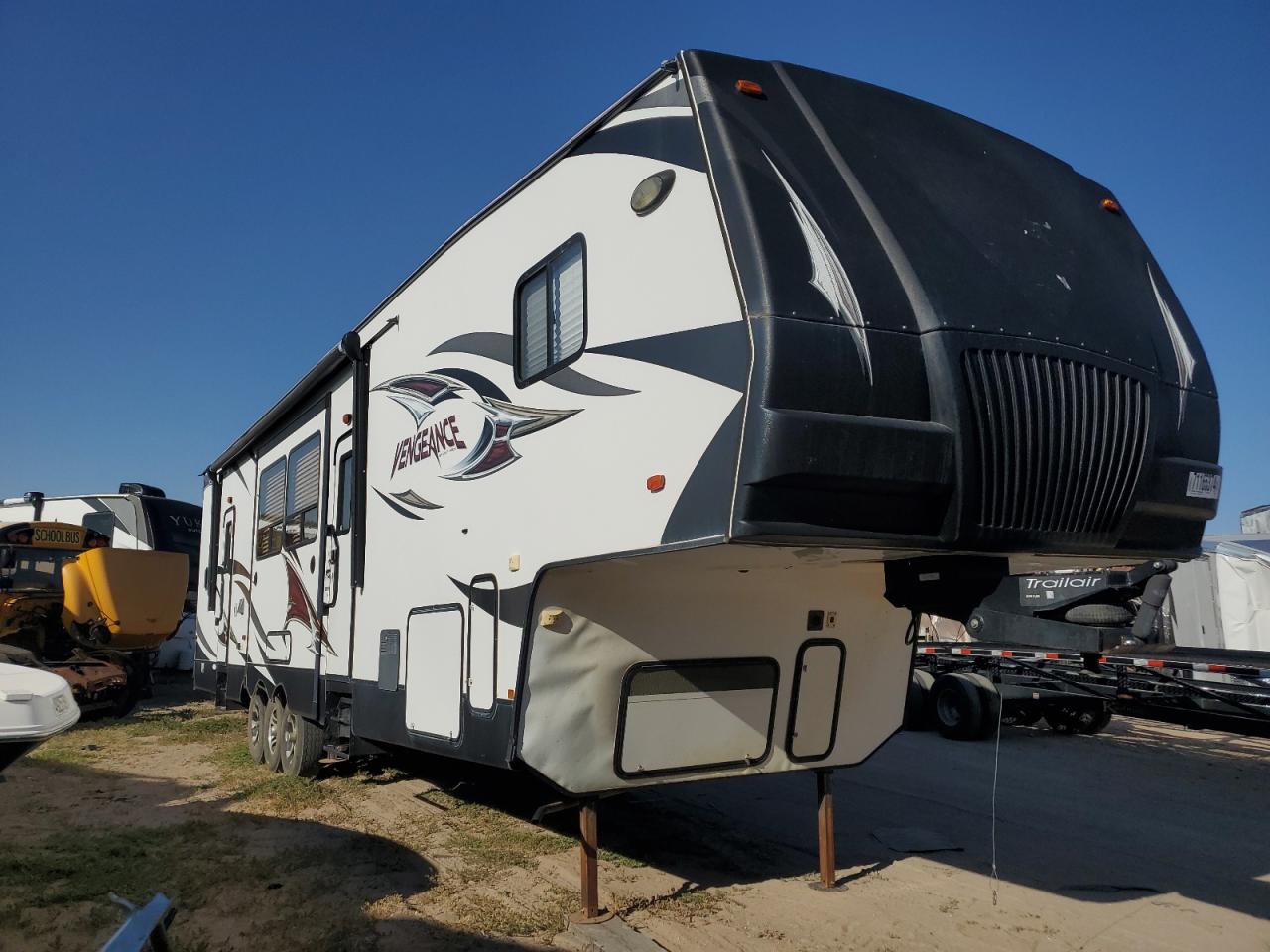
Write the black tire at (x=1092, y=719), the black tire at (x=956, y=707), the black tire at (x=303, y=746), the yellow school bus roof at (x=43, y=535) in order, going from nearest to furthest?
1. the black tire at (x=303, y=746)
2. the black tire at (x=956, y=707)
3. the black tire at (x=1092, y=719)
4. the yellow school bus roof at (x=43, y=535)

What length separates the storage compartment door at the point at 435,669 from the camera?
5066 mm

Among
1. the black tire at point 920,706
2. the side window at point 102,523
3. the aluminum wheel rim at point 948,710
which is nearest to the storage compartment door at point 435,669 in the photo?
the aluminum wheel rim at point 948,710

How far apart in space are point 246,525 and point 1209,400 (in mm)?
8906

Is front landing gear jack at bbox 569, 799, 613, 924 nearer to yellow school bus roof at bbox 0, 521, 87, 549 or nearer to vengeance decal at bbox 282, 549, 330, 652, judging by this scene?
vengeance decal at bbox 282, 549, 330, 652

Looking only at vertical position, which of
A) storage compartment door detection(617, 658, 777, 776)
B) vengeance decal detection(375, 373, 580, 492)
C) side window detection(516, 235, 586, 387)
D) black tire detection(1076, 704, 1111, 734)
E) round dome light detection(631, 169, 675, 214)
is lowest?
black tire detection(1076, 704, 1111, 734)

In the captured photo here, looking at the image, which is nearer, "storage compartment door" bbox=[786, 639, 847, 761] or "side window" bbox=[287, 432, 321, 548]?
"storage compartment door" bbox=[786, 639, 847, 761]

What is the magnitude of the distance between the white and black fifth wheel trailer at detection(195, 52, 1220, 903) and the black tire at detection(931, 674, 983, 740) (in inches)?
244

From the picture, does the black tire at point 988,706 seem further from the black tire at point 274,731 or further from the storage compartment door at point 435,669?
the storage compartment door at point 435,669

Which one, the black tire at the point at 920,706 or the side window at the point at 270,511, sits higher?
the side window at the point at 270,511

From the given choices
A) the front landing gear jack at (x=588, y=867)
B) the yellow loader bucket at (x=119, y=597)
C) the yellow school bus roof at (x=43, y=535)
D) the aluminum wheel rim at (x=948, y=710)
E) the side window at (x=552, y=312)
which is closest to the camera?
the side window at (x=552, y=312)

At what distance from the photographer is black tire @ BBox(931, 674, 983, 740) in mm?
11227

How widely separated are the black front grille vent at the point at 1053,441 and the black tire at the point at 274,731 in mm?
6837

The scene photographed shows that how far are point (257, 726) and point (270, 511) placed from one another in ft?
6.85

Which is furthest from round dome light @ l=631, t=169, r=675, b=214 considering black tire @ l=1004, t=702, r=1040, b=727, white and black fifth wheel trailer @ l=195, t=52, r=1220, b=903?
black tire @ l=1004, t=702, r=1040, b=727
